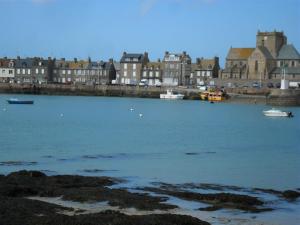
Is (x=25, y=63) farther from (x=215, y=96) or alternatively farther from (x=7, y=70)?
(x=215, y=96)

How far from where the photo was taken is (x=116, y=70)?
440 ft

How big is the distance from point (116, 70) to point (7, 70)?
23.0 metres

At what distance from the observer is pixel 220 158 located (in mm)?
28766

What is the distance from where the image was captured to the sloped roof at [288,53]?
118 m

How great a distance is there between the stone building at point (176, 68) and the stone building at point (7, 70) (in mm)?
32615

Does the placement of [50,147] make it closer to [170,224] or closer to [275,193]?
[275,193]

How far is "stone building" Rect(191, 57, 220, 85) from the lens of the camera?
4892 inches

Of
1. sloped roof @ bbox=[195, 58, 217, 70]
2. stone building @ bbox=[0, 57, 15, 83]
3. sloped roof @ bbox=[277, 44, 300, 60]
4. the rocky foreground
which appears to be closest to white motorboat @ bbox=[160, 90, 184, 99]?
sloped roof @ bbox=[195, 58, 217, 70]

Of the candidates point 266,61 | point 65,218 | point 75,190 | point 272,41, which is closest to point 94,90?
point 266,61

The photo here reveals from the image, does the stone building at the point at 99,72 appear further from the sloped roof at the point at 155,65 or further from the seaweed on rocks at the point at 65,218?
the seaweed on rocks at the point at 65,218

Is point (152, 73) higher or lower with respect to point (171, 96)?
higher

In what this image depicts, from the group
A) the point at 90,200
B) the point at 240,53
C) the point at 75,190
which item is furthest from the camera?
the point at 240,53

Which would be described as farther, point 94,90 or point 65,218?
point 94,90

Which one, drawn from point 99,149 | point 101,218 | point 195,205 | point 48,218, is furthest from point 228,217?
point 99,149
